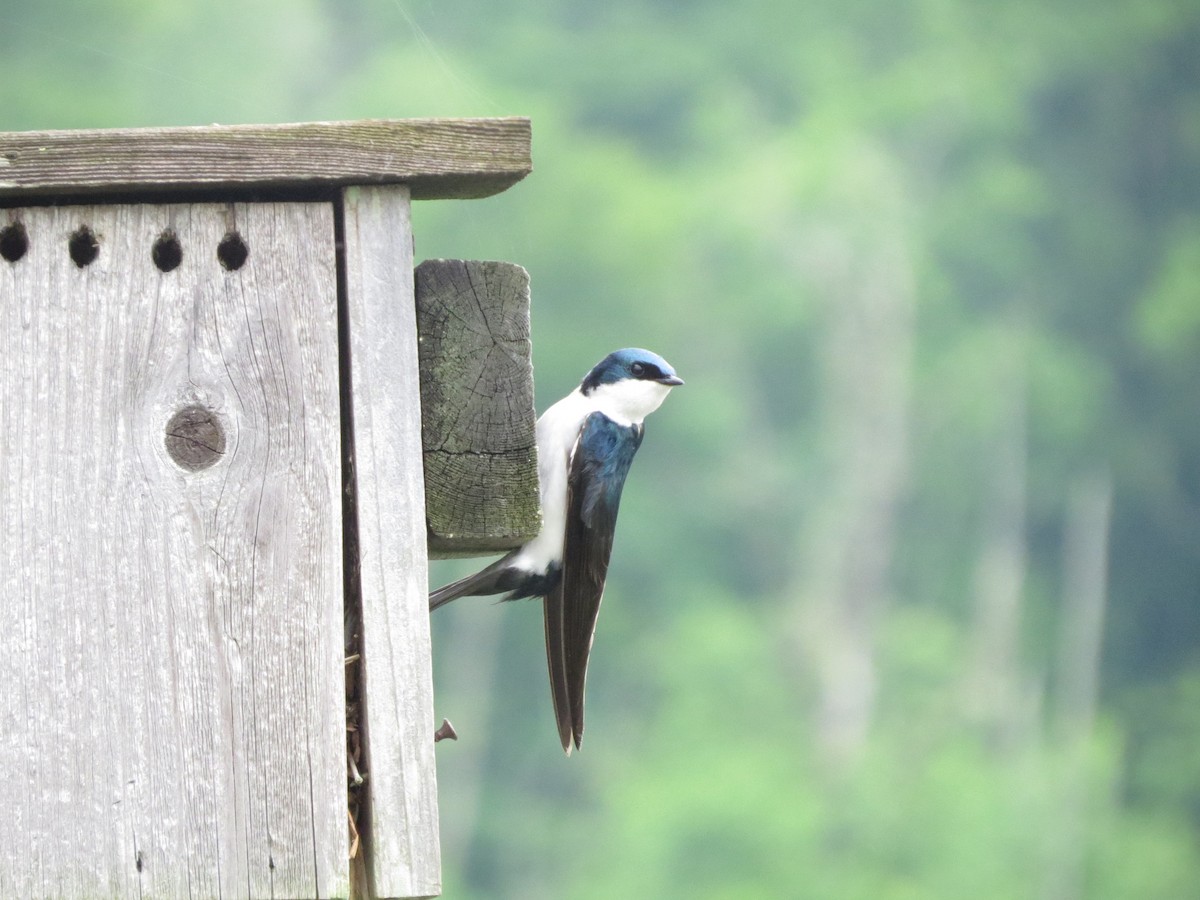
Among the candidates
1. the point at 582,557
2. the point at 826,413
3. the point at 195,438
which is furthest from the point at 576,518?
the point at 826,413

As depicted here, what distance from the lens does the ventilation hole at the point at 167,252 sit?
2.40 m

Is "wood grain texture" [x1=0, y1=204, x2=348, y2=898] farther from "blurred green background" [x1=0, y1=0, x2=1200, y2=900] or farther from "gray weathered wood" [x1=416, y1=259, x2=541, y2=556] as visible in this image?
"blurred green background" [x1=0, y1=0, x2=1200, y2=900]

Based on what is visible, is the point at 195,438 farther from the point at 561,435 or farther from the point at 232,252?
the point at 561,435

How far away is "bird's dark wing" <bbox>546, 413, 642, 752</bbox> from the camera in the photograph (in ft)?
9.42

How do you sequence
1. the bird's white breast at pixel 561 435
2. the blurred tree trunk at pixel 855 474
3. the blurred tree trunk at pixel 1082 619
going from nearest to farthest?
the bird's white breast at pixel 561 435, the blurred tree trunk at pixel 855 474, the blurred tree trunk at pixel 1082 619

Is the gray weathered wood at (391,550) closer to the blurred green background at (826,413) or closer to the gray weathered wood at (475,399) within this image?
the gray weathered wood at (475,399)

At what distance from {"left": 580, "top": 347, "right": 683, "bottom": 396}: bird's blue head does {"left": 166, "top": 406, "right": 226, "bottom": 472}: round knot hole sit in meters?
1.09

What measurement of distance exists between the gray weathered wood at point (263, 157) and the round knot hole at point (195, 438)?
26cm

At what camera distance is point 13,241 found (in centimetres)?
Result: 239

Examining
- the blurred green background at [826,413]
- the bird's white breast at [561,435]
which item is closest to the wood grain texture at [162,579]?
the bird's white breast at [561,435]

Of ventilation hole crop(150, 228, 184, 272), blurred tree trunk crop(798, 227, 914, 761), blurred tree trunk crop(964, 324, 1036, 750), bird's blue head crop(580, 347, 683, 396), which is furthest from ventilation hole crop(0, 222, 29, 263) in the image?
blurred tree trunk crop(964, 324, 1036, 750)

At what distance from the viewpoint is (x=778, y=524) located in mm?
20547

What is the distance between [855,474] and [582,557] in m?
17.9

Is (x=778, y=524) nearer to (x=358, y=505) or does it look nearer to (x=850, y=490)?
(x=850, y=490)
